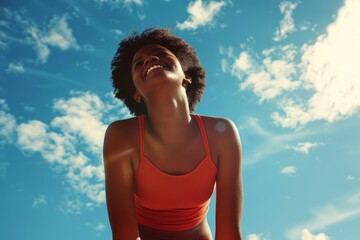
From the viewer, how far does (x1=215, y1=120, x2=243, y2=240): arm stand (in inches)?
169

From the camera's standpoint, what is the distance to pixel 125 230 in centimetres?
399

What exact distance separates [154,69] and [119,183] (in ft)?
4.74

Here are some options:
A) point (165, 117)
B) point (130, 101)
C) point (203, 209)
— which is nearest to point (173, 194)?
point (203, 209)

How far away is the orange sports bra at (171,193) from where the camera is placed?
4355 millimetres

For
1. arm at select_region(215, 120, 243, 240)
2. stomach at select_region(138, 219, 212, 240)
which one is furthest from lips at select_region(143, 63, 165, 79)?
stomach at select_region(138, 219, 212, 240)

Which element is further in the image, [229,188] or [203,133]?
[203,133]

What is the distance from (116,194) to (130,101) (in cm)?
220

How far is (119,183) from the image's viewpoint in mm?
4219

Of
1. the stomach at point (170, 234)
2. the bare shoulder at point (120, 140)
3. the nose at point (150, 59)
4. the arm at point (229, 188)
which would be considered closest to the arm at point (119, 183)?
the bare shoulder at point (120, 140)

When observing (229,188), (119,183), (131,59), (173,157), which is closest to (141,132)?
(173,157)

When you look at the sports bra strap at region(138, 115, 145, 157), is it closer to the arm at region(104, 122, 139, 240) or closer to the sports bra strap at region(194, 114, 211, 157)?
the arm at region(104, 122, 139, 240)

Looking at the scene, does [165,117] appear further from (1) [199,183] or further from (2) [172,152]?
(1) [199,183]

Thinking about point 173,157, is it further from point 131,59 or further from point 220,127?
point 131,59

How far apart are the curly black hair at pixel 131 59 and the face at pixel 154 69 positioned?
1005mm
